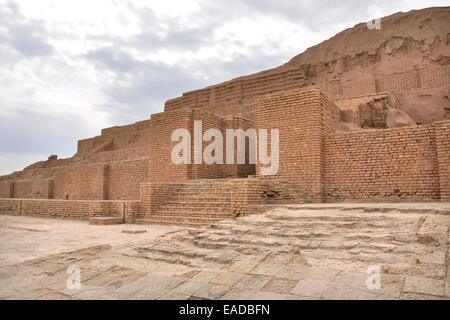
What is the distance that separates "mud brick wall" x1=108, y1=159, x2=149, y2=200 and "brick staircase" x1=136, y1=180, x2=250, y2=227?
4921 mm

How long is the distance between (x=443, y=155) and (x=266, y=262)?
5.38 metres

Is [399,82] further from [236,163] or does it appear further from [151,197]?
[151,197]

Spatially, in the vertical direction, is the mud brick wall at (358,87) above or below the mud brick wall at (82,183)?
above

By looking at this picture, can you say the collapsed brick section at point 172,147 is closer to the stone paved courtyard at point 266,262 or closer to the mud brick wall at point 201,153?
the mud brick wall at point 201,153

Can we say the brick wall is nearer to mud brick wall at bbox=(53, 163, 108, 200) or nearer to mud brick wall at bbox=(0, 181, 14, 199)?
mud brick wall at bbox=(53, 163, 108, 200)

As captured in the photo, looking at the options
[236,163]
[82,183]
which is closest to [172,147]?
[236,163]

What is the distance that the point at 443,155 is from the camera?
20.5ft

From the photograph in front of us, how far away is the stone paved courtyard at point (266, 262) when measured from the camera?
234 centimetres

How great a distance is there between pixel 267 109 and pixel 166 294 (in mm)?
6765

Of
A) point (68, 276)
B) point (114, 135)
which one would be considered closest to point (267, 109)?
point (68, 276)

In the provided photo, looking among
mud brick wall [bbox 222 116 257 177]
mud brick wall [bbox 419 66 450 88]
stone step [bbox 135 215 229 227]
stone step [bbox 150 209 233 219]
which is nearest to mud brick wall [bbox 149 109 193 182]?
mud brick wall [bbox 222 116 257 177]

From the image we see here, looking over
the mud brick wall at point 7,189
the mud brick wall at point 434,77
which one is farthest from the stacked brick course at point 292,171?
the mud brick wall at point 434,77

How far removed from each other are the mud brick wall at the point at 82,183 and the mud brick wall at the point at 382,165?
1108 centimetres
